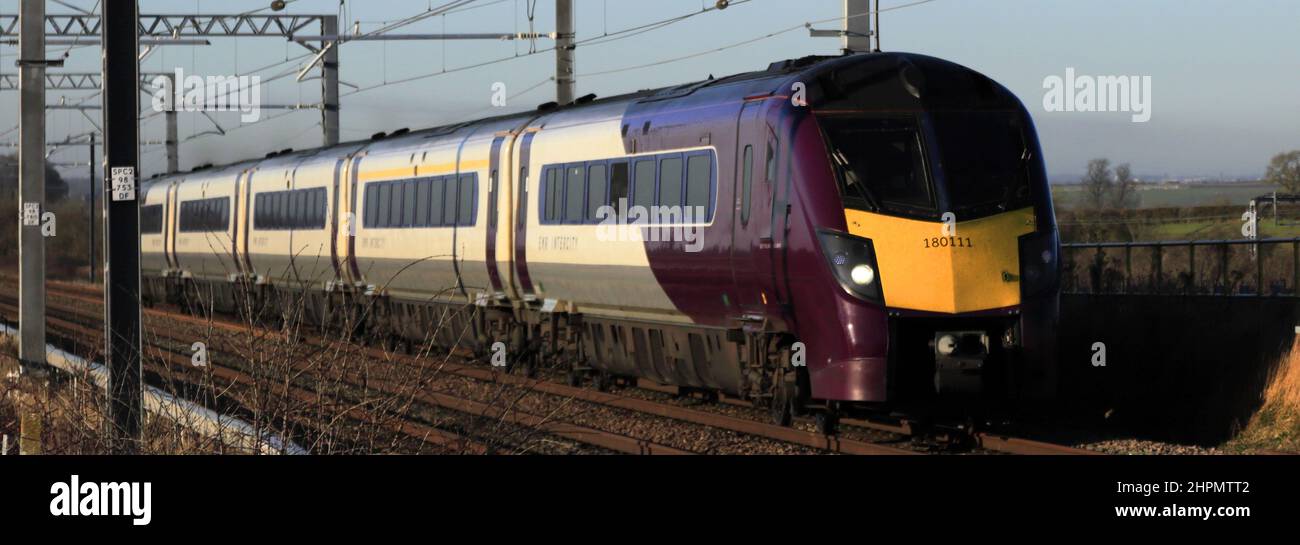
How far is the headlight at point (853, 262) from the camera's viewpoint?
12.9 m

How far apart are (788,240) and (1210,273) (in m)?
10.6

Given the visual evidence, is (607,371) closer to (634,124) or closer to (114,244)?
(634,124)

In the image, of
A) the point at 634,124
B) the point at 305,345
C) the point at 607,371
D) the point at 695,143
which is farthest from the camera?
the point at 607,371

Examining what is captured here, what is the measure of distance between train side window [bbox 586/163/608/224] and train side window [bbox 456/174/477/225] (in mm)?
3708

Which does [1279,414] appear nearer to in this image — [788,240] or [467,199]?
[788,240]

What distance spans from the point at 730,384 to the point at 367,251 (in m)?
10.7

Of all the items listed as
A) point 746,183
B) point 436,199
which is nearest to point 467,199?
point 436,199

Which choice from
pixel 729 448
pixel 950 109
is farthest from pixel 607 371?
pixel 950 109

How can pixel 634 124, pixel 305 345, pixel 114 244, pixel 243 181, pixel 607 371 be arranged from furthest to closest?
pixel 243 181 → pixel 607 371 → pixel 634 124 → pixel 114 244 → pixel 305 345

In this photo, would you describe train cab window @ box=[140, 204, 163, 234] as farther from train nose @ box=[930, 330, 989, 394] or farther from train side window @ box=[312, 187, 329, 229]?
train nose @ box=[930, 330, 989, 394]

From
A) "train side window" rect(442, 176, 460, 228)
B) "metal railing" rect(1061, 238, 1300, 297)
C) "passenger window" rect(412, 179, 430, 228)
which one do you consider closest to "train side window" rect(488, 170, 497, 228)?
"train side window" rect(442, 176, 460, 228)

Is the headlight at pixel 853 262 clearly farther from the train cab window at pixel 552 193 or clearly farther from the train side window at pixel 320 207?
the train side window at pixel 320 207

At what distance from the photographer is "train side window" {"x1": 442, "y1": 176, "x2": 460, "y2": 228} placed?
21422mm

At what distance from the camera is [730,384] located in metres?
15.4
